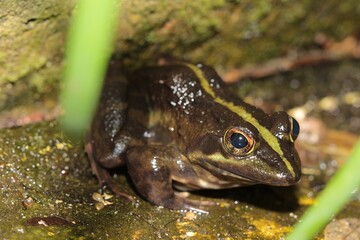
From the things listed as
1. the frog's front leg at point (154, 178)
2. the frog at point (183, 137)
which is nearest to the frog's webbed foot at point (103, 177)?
the frog at point (183, 137)

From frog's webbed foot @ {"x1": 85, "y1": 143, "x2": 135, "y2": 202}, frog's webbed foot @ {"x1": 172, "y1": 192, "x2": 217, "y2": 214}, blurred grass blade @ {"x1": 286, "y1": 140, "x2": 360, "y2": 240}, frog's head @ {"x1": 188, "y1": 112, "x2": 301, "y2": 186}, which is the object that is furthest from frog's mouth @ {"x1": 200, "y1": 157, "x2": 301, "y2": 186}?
blurred grass blade @ {"x1": 286, "y1": 140, "x2": 360, "y2": 240}

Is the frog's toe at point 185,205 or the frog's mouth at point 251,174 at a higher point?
the frog's mouth at point 251,174

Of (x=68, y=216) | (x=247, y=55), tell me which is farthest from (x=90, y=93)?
(x=247, y=55)

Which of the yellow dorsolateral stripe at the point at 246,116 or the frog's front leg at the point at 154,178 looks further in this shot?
the frog's front leg at the point at 154,178

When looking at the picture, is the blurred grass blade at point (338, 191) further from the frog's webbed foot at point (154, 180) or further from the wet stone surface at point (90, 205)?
the frog's webbed foot at point (154, 180)

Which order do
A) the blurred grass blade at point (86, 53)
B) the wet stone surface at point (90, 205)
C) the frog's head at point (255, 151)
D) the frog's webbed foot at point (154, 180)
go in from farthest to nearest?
the frog's webbed foot at point (154, 180), the frog's head at point (255, 151), the wet stone surface at point (90, 205), the blurred grass blade at point (86, 53)

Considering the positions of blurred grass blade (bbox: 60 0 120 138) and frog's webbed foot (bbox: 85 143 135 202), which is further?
frog's webbed foot (bbox: 85 143 135 202)

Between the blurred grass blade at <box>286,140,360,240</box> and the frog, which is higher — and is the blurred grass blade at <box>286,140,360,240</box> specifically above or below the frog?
above

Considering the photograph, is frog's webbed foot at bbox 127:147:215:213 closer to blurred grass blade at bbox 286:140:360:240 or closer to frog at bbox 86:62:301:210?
frog at bbox 86:62:301:210

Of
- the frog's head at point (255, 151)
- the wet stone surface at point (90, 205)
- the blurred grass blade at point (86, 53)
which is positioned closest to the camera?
the blurred grass blade at point (86, 53)
